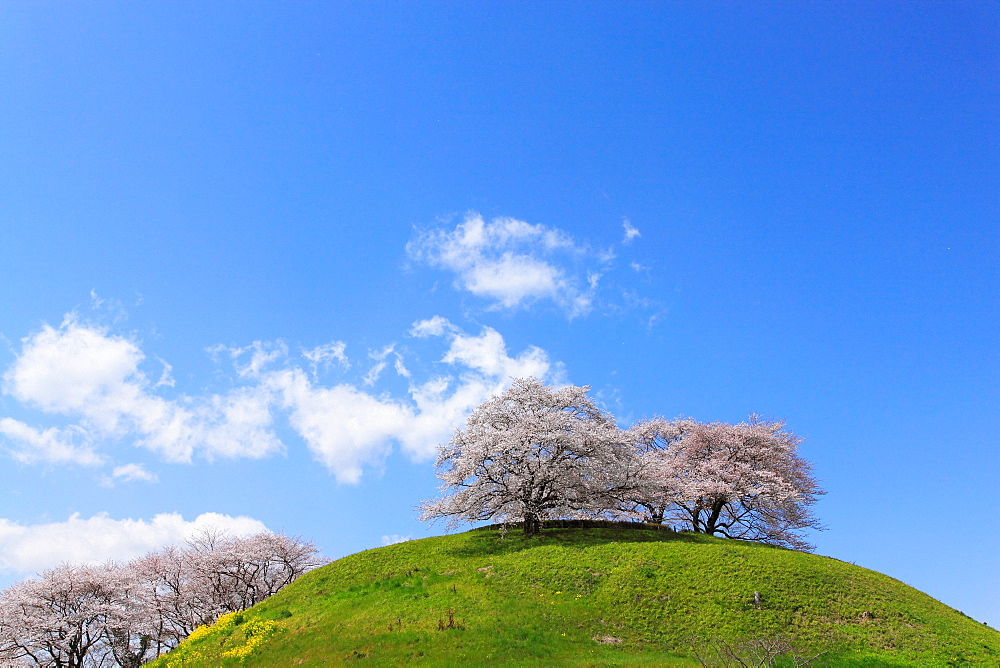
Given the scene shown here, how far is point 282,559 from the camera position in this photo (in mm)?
50281

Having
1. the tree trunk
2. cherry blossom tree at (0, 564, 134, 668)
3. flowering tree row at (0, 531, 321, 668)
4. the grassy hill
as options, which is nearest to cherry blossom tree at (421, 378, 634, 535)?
the tree trunk

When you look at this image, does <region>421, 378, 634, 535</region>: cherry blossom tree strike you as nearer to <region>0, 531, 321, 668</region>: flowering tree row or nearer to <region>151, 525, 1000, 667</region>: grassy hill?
<region>151, 525, 1000, 667</region>: grassy hill

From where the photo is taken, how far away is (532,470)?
38312 mm

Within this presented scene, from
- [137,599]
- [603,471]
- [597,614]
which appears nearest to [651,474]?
[603,471]

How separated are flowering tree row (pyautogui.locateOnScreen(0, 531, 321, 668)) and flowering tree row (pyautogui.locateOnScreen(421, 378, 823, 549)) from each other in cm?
2041

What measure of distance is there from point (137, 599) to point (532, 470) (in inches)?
1367

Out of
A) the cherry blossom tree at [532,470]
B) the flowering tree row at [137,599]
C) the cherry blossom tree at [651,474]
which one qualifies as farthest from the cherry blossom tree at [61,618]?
the cherry blossom tree at [651,474]

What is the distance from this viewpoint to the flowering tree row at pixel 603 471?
38.5m

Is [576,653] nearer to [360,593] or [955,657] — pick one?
[360,593]

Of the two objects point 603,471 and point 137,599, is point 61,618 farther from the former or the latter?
point 603,471

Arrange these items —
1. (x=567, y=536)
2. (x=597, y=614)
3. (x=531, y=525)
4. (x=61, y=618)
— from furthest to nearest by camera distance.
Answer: (x=61, y=618) → (x=531, y=525) → (x=567, y=536) → (x=597, y=614)

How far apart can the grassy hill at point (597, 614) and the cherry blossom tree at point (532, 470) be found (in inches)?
155

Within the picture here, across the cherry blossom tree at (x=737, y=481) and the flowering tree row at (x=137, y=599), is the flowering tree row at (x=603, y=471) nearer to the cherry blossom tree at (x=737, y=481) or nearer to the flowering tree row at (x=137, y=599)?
the cherry blossom tree at (x=737, y=481)

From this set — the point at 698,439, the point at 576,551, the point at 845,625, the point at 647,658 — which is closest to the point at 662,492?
the point at 698,439
